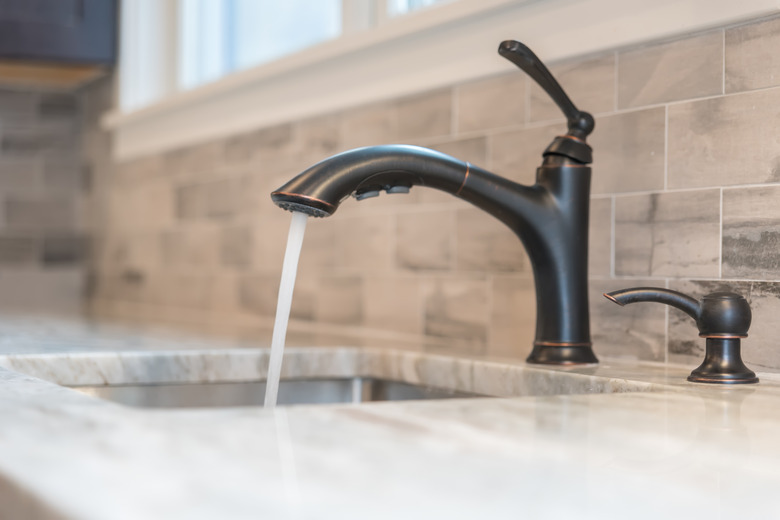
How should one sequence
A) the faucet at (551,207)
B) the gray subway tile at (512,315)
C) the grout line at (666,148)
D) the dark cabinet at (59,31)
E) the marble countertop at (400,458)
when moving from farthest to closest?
the dark cabinet at (59,31), the gray subway tile at (512,315), the grout line at (666,148), the faucet at (551,207), the marble countertop at (400,458)

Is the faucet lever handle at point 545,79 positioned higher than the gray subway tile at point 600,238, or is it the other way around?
the faucet lever handle at point 545,79

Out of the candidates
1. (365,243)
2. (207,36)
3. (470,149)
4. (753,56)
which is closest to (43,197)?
(207,36)

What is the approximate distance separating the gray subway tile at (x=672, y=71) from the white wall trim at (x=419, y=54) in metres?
0.02

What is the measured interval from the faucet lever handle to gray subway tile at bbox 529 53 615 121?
171 millimetres

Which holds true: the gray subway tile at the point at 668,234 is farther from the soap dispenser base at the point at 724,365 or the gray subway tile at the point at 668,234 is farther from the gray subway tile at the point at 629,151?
the soap dispenser base at the point at 724,365

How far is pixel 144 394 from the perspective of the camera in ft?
3.67

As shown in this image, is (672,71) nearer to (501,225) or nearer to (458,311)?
(501,225)

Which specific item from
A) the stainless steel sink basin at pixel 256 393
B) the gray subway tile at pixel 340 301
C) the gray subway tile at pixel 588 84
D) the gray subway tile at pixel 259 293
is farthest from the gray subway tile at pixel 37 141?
the gray subway tile at pixel 588 84

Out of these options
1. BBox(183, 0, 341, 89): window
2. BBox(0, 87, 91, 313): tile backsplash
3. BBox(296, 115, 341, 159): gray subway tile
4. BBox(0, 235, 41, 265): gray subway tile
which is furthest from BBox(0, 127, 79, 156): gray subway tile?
BBox(296, 115, 341, 159): gray subway tile

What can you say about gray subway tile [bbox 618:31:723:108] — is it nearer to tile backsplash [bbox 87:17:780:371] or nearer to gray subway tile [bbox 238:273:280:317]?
tile backsplash [bbox 87:17:780:371]

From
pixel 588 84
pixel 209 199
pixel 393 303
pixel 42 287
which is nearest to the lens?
pixel 588 84

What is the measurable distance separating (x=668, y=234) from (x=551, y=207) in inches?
6.5

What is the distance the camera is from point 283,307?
2.99 ft

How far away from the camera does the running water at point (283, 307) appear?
0.87 m
